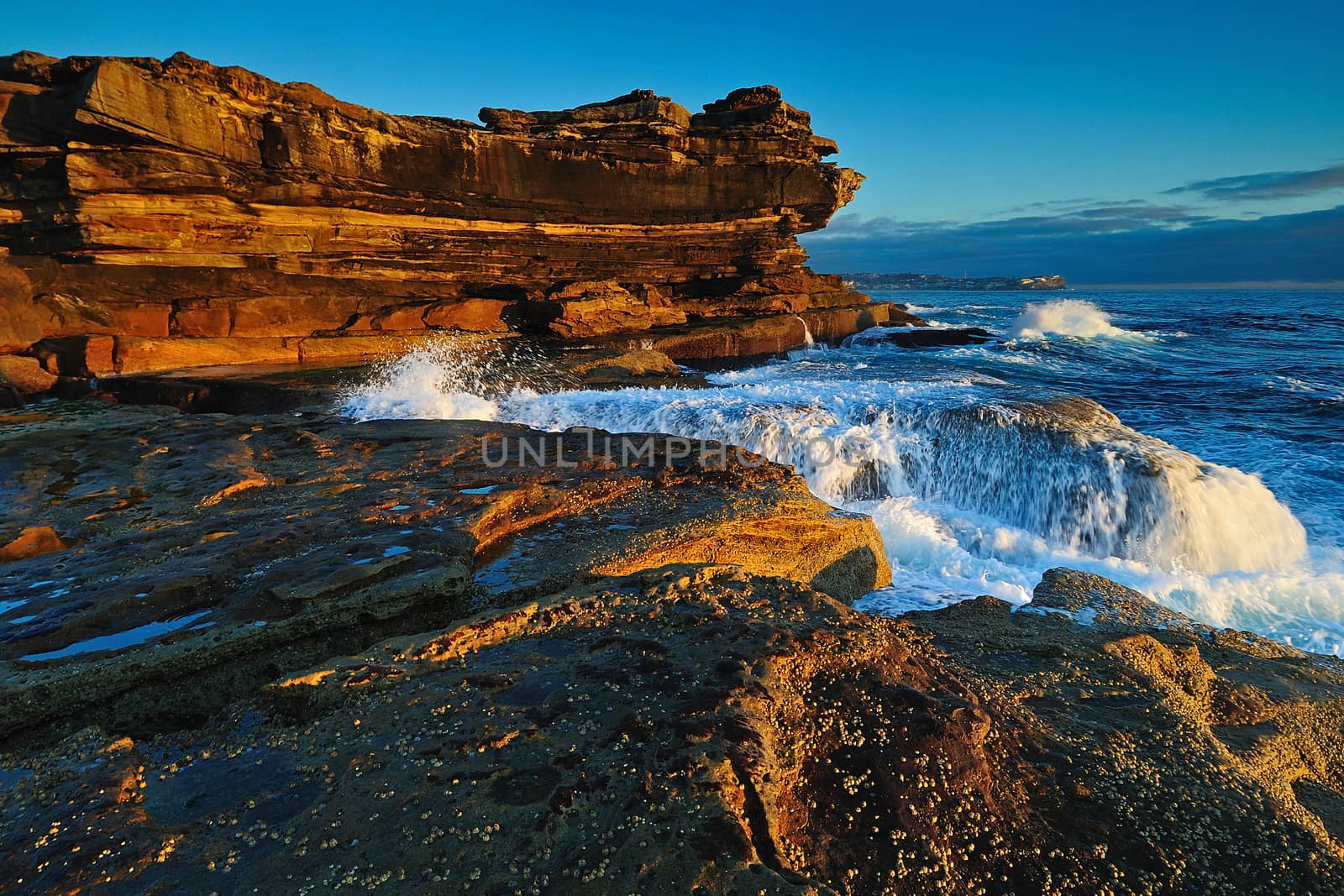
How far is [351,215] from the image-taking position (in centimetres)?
1719

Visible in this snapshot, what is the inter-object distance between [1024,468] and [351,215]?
695 inches

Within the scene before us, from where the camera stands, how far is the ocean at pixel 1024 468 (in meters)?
6.63

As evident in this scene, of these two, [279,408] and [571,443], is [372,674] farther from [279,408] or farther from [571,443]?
A: [279,408]

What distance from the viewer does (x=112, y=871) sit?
1.85m

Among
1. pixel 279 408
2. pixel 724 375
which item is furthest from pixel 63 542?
pixel 724 375

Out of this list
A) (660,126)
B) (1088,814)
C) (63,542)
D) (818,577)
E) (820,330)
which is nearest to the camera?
(1088,814)

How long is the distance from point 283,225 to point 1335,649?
21.0 m

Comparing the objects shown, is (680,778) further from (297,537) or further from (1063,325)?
(1063,325)

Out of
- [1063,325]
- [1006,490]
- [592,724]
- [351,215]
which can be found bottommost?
[1063,325]

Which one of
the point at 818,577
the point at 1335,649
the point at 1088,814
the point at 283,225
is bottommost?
the point at 1335,649

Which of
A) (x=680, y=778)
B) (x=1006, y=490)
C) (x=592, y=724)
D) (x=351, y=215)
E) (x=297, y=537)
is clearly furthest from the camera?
(x=351, y=215)

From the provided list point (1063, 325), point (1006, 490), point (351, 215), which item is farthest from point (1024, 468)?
point (1063, 325)

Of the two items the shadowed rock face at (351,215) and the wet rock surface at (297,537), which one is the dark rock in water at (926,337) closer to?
the shadowed rock face at (351,215)

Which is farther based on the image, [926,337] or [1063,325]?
[1063,325]
